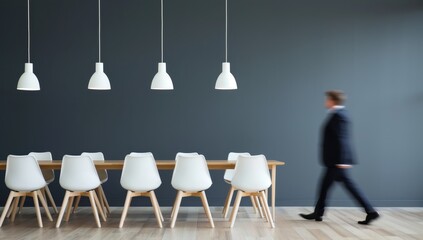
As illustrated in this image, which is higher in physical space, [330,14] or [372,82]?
[330,14]

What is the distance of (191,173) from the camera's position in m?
5.45

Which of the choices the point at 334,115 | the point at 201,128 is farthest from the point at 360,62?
the point at 201,128

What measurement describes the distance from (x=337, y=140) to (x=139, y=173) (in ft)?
7.15

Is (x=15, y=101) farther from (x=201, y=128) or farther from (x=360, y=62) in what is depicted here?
(x=360, y=62)

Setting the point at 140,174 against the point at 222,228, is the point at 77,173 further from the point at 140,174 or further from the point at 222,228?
the point at 222,228

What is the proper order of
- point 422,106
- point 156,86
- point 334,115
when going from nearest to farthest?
point 334,115 < point 156,86 < point 422,106

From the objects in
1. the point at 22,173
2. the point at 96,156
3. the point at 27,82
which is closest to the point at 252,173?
the point at 96,156

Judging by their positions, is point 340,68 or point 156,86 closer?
point 156,86

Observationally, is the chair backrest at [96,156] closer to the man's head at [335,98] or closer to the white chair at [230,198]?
the white chair at [230,198]

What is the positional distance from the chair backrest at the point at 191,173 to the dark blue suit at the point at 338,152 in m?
1.36

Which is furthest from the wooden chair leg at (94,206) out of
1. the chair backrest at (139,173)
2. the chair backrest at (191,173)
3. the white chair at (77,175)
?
the chair backrest at (191,173)

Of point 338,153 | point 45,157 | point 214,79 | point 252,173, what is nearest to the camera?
point 252,173

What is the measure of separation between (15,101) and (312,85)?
13.8 feet

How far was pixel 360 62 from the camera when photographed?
719 centimetres
